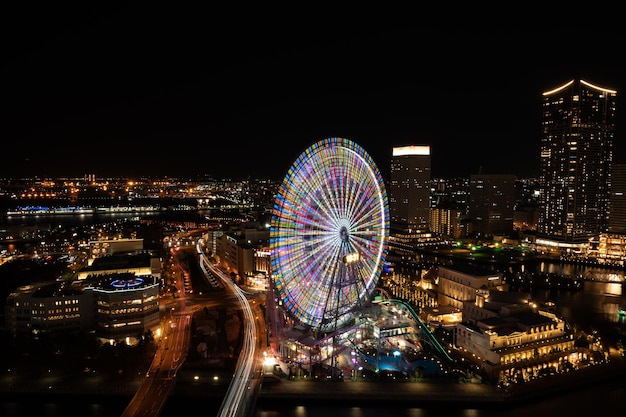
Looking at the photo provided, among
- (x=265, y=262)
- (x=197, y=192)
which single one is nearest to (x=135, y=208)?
(x=197, y=192)

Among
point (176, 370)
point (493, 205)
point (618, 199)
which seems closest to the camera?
point (176, 370)

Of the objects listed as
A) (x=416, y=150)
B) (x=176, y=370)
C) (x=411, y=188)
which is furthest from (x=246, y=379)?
(x=416, y=150)

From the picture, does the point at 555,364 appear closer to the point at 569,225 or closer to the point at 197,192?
the point at 569,225

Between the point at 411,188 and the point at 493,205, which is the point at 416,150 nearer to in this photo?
the point at 411,188

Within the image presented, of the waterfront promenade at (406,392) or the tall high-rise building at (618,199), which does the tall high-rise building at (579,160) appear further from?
the waterfront promenade at (406,392)

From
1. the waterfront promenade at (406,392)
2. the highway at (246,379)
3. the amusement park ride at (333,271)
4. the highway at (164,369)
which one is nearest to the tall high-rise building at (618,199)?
the waterfront promenade at (406,392)

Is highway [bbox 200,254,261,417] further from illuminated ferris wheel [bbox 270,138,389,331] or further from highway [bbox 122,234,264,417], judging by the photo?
illuminated ferris wheel [bbox 270,138,389,331]

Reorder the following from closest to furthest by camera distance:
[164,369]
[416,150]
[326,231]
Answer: [164,369] → [326,231] → [416,150]
